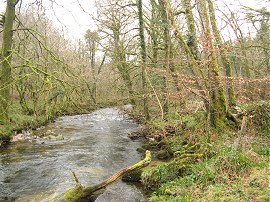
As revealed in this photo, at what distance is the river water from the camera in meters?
7.46

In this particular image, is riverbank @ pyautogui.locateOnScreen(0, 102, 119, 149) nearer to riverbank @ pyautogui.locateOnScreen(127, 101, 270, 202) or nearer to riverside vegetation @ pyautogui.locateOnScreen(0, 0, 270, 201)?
riverside vegetation @ pyautogui.locateOnScreen(0, 0, 270, 201)

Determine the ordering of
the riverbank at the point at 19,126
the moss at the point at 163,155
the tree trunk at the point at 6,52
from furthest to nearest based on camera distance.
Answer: the tree trunk at the point at 6,52 → the riverbank at the point at 19,126 → the moss at the point at 163,155

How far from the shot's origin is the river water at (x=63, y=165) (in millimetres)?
7461

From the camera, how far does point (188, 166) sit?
763 cm

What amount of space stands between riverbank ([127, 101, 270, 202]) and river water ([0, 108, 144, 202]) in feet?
3.11

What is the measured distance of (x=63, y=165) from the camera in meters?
10.0

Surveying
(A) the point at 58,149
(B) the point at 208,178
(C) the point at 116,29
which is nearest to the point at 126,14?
(C) the point at 116,29

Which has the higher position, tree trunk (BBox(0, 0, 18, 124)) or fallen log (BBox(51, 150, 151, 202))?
tree trunk (BBox(0, 0, 18, 124))

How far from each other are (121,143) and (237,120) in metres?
6.32

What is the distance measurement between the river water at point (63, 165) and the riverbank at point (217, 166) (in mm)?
947

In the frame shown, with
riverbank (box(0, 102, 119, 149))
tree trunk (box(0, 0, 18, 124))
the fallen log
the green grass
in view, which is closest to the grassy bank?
riverbank (box(0, 102, 119, 149))

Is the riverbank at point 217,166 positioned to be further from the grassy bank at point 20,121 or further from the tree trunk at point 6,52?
the tree trunk at point 6,52

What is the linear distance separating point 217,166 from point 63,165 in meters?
6.12

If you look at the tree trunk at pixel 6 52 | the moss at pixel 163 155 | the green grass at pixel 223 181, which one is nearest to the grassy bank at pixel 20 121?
the tree trunk at pixel 6 52
